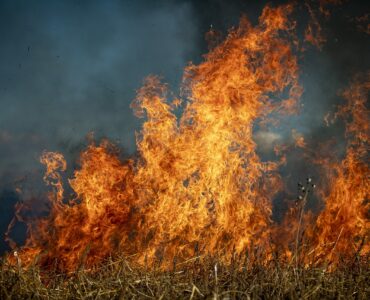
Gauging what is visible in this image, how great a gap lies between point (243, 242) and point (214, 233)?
105 cm

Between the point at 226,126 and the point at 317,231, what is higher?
the point at 226,126

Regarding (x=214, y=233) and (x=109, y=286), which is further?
(x=214, y=233)

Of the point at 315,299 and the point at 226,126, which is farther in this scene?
the point at 226,126

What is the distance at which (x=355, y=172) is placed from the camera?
13695mm

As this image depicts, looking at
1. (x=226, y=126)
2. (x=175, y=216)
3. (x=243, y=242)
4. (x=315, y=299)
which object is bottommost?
(x=315, y=299)

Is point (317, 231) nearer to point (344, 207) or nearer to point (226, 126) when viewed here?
point (344, 207)

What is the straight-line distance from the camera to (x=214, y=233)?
40.1 feet

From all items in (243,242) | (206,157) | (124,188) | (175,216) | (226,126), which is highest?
(226,126)

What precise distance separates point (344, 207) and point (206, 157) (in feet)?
18.1

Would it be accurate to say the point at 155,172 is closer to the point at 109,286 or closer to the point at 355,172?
the point at 355,172

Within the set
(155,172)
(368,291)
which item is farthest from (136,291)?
(155,172)

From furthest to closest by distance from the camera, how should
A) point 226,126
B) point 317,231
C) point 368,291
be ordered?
point 226,126
point 317,231
point 368,291

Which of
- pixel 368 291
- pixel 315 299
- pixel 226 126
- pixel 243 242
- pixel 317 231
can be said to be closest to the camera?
pixel 315 299

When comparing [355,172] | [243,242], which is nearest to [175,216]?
[243,242]
